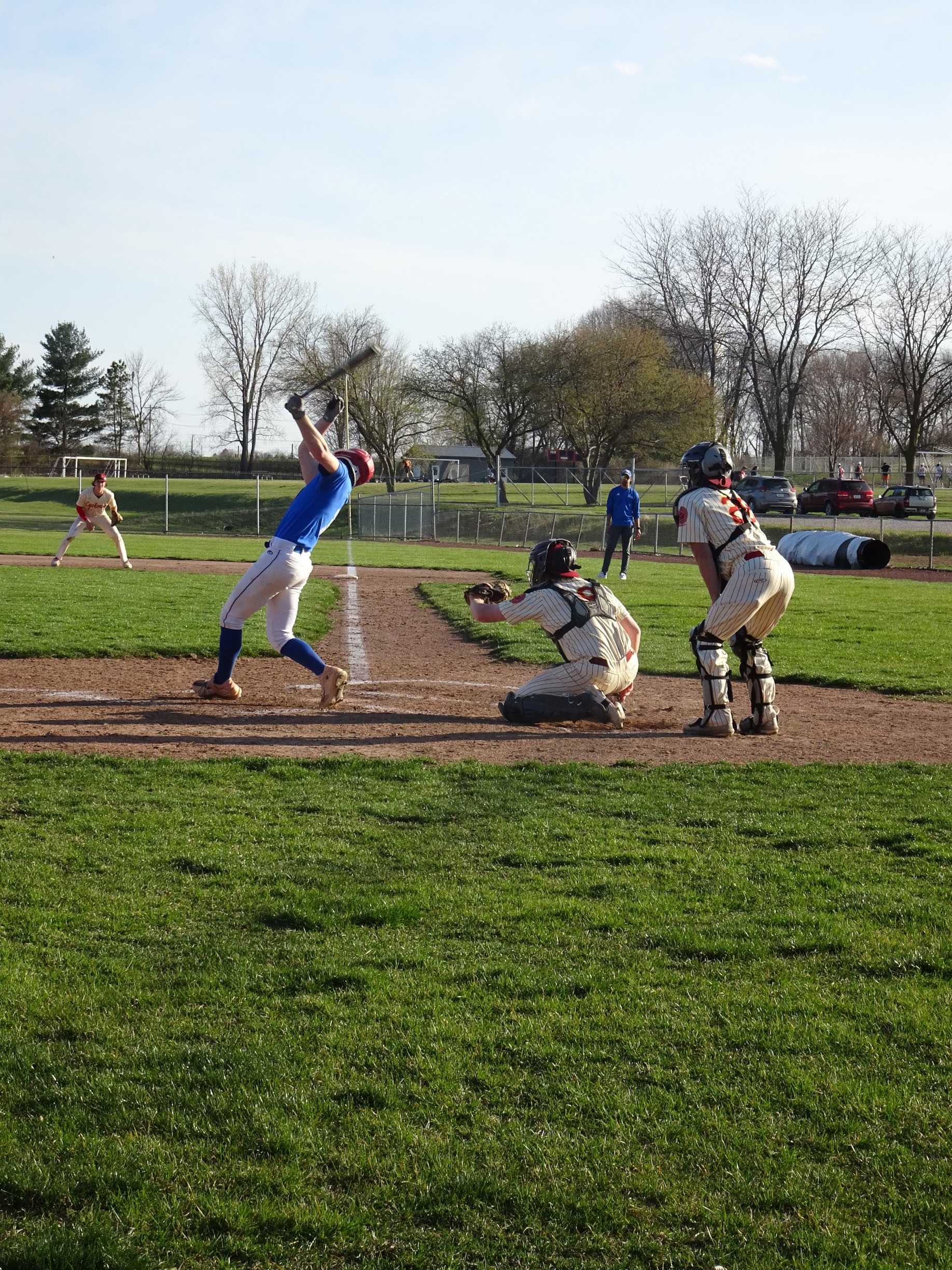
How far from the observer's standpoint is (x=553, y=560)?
27.7ft

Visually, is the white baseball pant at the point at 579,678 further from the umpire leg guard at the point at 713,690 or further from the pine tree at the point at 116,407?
the pine tree at the point at 116,407

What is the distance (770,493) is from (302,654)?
40.6 m

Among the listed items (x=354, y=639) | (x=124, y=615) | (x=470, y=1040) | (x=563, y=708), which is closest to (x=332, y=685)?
(x=563, y=708)

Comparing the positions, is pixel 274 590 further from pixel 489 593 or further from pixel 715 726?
pixel 715 726

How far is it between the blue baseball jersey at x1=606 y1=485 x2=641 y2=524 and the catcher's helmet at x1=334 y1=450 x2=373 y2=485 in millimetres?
12386

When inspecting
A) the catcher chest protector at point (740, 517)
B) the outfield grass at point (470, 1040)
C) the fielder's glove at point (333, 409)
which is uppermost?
the fielder's glove at point (333, 409)

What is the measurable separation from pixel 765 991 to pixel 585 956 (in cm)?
57

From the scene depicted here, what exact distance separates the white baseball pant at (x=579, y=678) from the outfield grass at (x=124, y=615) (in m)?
3.94

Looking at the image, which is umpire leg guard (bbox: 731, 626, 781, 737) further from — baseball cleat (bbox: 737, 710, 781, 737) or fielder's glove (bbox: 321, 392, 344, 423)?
fielder's glove (bbox: 321, 392, 344, 423)

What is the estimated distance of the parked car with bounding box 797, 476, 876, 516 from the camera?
152ft

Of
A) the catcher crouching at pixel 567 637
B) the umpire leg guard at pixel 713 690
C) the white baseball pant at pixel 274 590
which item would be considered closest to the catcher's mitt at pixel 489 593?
the catcher crouching at pixel 567 637

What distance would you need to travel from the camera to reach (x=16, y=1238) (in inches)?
95.7

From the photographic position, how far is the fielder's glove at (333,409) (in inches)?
312

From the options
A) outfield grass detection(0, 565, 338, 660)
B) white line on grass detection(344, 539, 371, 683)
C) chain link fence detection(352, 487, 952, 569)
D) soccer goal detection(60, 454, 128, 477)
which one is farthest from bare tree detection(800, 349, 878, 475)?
outfield grass detection(0, 565, 338, 660)
